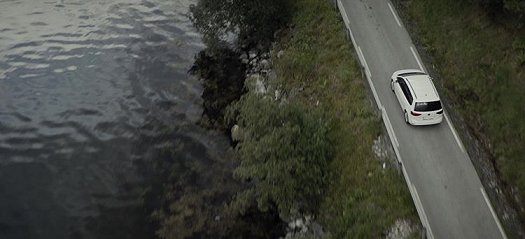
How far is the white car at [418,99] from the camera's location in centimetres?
2378

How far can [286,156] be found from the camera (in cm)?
2266

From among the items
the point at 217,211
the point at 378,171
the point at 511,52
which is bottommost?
the point at 217,211

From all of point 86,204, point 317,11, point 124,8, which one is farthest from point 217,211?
point 124,8

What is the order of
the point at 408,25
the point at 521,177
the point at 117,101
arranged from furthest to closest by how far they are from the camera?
the point at 117,101, the point at 408,25, the point at 521,177

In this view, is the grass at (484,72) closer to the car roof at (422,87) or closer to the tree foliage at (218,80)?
the car roof at (422,87)

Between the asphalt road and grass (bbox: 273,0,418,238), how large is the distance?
26.7 inches

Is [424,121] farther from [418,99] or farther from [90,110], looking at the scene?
[90,110]

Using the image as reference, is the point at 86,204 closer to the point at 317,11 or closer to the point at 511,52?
the point at 317,11

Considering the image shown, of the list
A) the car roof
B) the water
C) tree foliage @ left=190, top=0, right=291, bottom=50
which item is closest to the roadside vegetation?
tree foliage @ left=190, top=0, right=291, bottom=50

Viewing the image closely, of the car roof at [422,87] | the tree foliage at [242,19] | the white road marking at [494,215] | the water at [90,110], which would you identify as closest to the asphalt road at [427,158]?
the white road marking at [494,215]

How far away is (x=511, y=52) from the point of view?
25.2 m

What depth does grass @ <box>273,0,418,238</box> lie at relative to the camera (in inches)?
850

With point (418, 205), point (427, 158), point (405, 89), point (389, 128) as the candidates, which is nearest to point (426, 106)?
point (405, 89)

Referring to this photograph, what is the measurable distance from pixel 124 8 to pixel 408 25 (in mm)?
25850
